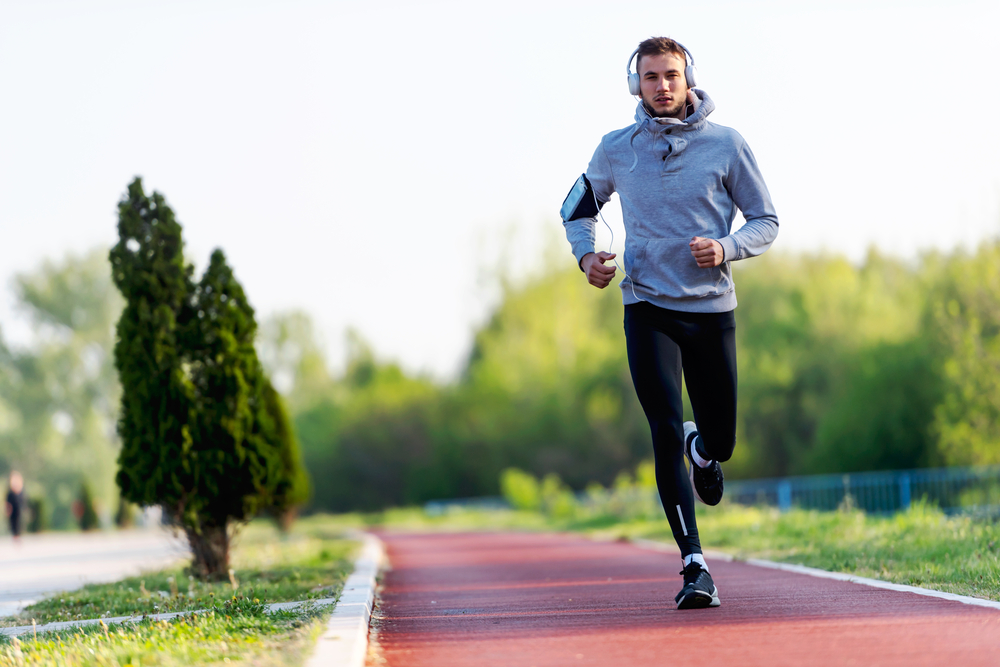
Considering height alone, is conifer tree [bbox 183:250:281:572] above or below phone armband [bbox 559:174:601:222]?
below

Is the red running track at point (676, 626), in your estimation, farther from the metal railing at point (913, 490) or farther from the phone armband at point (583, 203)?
the metal railing at point (913, 490)

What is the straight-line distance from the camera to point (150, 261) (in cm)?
825

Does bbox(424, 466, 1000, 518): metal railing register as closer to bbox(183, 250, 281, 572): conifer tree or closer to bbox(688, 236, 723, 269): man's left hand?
bbox(183, 250, 281, 572): conifer tree

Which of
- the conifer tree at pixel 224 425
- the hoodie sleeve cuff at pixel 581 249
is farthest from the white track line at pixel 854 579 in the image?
the conifer tree at pixel 224 425

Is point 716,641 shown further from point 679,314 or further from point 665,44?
point 665,44

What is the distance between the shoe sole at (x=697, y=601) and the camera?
461 cm

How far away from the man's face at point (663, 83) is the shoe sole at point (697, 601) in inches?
85.0

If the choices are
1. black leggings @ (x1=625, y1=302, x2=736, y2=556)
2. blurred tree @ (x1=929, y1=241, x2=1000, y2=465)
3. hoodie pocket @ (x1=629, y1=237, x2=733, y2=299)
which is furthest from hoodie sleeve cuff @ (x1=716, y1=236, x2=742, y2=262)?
blurred tree @ (x1=929, y1=241, x2=1000, y2=465)

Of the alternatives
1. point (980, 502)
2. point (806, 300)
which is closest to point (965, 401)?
point (980, 502)

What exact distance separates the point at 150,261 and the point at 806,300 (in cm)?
3311

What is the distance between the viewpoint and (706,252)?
4.64m

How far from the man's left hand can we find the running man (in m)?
0.04

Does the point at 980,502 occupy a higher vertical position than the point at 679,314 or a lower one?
lower

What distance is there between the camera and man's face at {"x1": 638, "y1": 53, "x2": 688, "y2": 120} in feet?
16.1
